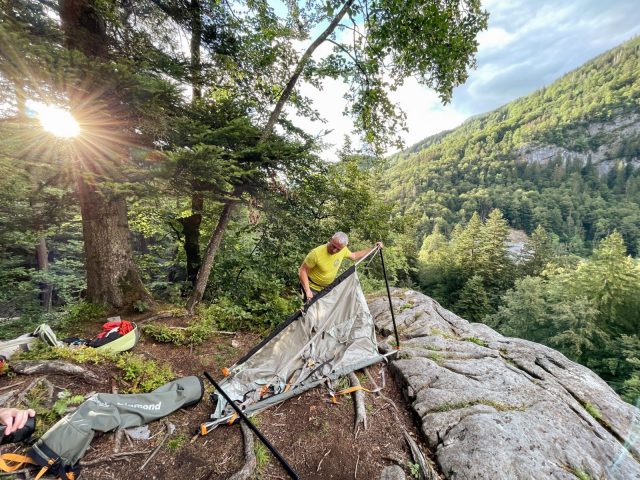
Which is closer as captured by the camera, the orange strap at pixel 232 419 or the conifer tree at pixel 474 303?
the orange strap at pixel 232 419

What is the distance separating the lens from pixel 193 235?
7.43 meters

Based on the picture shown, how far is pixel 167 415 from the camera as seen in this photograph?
3.23 m

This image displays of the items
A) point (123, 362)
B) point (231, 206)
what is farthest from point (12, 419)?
point (231, 206)

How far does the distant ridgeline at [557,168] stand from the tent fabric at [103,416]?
324ft

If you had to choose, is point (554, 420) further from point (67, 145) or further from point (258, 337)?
point (67, 145)

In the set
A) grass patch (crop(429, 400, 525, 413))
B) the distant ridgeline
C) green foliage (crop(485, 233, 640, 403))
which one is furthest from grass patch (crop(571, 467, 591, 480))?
the distant ridgeline

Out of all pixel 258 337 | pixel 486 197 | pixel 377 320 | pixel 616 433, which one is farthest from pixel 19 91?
pixel 486 197

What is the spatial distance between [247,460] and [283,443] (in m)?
0.47

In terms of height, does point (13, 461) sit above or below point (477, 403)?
above

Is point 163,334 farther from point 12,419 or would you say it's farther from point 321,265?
point 321,265

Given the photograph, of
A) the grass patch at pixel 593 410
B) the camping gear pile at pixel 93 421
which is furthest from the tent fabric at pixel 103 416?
the grass patch at pixel 593 410

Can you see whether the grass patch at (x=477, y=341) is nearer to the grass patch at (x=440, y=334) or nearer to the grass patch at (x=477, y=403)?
the grass patch at (x=440, y=334)

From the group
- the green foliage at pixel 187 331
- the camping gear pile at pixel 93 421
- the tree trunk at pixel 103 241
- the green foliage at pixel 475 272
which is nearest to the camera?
the camping gear pile at pixel 93 421

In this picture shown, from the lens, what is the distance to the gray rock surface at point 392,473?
2.77m
